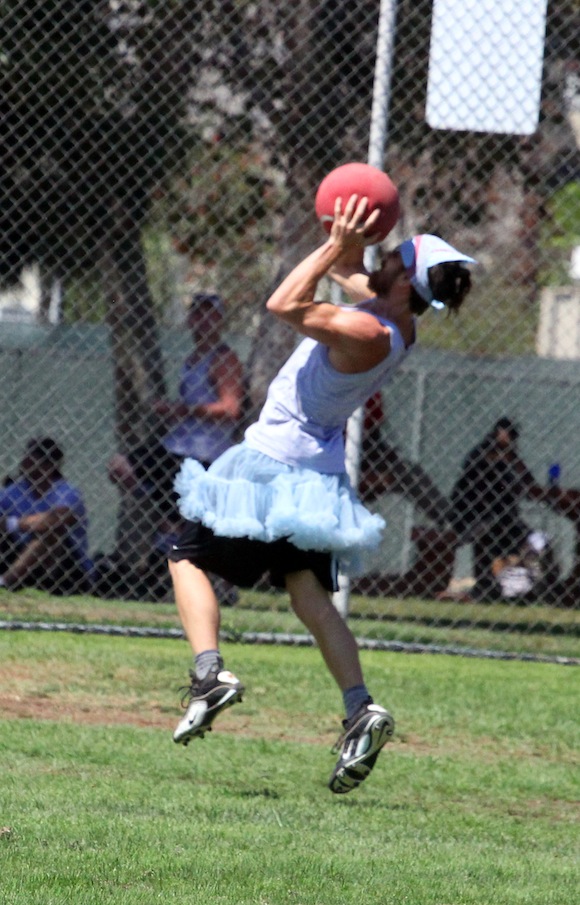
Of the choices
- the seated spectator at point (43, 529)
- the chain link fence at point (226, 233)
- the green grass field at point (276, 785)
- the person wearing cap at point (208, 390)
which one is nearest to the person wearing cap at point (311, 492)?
the green grass field at point (276, 785)

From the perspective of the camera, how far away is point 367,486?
9.91 meters

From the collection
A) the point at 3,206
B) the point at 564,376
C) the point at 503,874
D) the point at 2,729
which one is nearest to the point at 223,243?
the point at 564,376

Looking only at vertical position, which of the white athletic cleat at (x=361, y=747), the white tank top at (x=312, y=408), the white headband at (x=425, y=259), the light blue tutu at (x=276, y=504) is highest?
the white headband at (x=425, y=259)

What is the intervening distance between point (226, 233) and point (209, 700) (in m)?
7.47

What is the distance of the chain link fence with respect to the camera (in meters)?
9.14

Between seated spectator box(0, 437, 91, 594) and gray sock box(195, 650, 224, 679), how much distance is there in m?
4.10

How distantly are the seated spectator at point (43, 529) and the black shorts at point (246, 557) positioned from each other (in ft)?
13.0

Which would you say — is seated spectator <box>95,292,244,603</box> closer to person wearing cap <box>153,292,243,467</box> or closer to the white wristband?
person wearing cap <box>153,292,243,467</box>

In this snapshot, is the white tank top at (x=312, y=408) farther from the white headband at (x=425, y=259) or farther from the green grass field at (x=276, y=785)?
the green grass field at (x=276, y=785)

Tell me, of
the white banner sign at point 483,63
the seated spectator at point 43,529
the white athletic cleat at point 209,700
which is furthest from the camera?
the seated spectator at point 43,529

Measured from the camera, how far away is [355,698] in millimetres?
4918

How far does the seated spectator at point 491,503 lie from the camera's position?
10.3m

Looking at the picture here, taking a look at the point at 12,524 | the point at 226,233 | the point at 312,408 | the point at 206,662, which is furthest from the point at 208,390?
the point at 206,662

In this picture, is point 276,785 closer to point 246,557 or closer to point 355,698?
point 355,698
